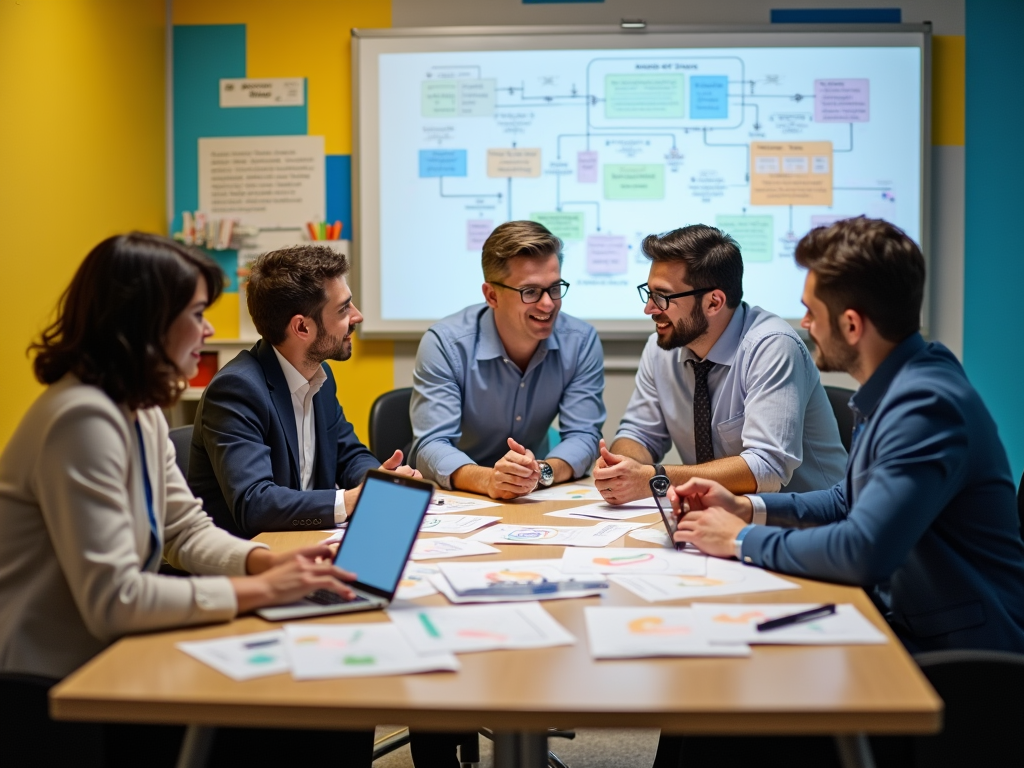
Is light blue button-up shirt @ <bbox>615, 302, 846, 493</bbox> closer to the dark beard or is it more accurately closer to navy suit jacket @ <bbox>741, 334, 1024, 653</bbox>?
the dark beard

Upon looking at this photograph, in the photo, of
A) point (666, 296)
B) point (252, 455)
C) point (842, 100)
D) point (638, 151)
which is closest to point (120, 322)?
point (252, 455)

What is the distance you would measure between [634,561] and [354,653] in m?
0.69

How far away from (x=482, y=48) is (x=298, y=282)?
7.16ft

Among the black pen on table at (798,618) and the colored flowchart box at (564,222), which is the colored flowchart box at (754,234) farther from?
the black pen on table at (798,618)

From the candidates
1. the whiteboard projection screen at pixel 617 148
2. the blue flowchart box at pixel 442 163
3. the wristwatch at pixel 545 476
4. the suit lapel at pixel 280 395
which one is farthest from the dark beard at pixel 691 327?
the blue flowchart box at pixel 442 163

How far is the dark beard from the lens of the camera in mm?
2742

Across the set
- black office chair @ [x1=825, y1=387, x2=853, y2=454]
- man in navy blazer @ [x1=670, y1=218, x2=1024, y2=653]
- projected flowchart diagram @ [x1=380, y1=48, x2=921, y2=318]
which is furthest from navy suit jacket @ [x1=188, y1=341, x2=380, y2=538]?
projected flowchart diagram @ [x1=380, y1=48, x2=921, y2=318]

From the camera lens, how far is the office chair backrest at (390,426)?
3.33 meters

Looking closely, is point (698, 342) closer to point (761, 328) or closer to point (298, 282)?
point (761, 328)

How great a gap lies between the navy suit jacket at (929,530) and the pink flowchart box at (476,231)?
2708 mm

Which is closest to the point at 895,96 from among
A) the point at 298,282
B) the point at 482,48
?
the point at 482,48

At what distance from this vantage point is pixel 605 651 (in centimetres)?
130

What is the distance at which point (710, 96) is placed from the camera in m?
4.18

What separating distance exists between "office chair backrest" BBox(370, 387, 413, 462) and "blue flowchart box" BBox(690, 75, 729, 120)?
6.07 ft
